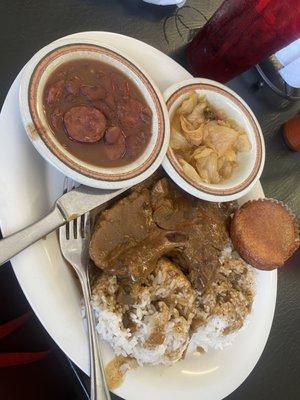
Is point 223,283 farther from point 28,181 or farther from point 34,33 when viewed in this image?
point 34,33

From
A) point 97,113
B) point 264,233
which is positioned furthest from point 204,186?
point 97,113

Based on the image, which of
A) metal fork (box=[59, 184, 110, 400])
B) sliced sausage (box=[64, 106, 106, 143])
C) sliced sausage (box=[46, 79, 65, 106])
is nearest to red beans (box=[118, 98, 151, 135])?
sliced sausage (box=[64, 106, 106, 143])

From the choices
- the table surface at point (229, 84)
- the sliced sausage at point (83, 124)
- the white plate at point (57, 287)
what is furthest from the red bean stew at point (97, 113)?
the table surface at point (229, 84)

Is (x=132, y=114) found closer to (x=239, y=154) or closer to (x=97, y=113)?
(x=97, y=113)

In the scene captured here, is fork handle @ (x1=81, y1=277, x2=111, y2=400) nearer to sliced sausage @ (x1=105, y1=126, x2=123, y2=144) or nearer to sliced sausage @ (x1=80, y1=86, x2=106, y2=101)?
sliced sausage @ (x1=105, y1=126, x2=123, y2=144)

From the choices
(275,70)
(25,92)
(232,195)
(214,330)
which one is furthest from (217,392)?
(275,70)

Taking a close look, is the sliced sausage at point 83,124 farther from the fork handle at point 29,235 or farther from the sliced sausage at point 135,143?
the fork handle at point 29,235
